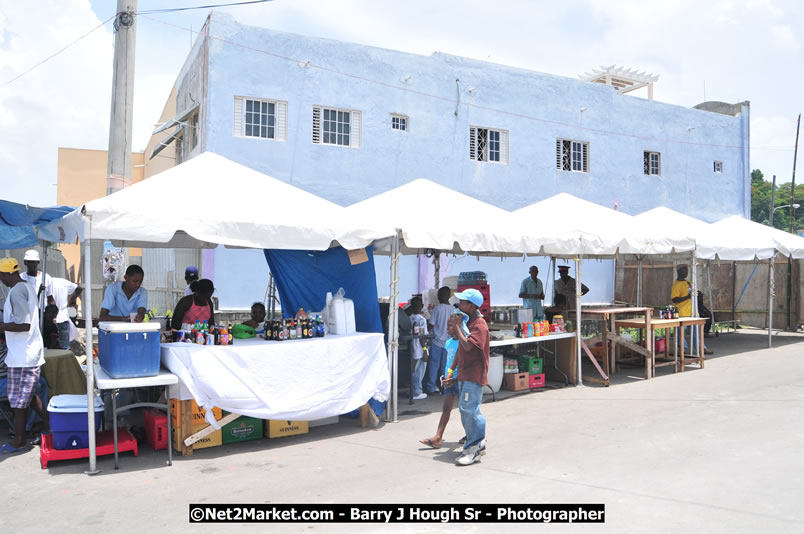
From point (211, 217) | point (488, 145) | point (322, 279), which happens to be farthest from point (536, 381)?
point (488, 145)

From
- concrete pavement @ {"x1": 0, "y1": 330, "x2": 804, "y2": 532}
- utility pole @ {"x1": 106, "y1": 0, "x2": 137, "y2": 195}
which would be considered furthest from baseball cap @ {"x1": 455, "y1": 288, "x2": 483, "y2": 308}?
utility pole @ {"x1": 106, "y1": 0, "x2": 137, "y2": 195}

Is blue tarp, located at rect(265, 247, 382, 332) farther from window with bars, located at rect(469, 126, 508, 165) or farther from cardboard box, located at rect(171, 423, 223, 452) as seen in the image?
window with bars, located at rect(469, 126, 508, 165)

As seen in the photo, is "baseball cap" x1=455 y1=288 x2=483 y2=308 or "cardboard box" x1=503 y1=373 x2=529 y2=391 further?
"cardboard box" x1=503 y1=373 x2=529 y2=391

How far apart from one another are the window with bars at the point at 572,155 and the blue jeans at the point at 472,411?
16254 mm

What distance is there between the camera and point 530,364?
34.5ft

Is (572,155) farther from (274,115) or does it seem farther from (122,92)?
(122,92)

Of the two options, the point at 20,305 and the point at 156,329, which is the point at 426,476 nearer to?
the point at 156,329

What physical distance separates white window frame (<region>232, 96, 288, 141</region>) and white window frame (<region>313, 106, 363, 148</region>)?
0.87 metres

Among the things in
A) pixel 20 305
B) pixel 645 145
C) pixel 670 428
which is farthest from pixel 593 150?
pixel 20 305

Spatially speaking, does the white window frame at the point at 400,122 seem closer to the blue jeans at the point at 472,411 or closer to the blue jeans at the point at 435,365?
the blue jeans at the point at 435,365

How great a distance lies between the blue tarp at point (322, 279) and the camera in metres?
8.38

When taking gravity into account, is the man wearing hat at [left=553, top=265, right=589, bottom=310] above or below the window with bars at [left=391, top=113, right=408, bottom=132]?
below

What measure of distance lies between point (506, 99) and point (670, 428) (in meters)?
14.3

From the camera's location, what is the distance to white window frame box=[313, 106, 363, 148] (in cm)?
1672
